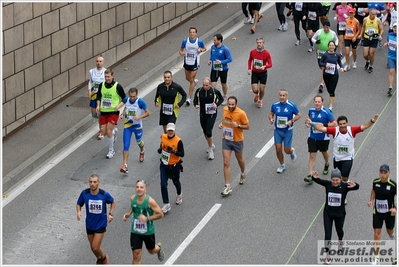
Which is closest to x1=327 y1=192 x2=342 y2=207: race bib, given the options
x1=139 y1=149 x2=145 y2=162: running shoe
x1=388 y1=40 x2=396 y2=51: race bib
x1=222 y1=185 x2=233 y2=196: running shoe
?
x1=222 y1=185 x2=233 y2=196: running shoe

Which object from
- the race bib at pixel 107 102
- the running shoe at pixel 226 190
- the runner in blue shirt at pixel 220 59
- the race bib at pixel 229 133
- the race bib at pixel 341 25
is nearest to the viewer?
the race bib at pixel 229 133

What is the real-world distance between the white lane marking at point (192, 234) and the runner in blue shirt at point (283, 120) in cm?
174

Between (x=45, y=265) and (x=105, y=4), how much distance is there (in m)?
8.77

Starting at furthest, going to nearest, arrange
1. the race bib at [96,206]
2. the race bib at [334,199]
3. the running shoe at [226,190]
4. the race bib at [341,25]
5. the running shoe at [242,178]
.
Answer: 1. the race bib at [341,25]
2. the running shoe at [242,178]
3. the running shoe at [226,190]
4. the race bib at [334,199]
5. the race bib at [96,206]

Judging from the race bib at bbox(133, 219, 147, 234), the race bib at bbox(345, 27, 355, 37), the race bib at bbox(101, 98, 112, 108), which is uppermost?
the race bib at bbox(345, 27, 355, 37)

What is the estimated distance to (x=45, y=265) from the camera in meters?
15.0

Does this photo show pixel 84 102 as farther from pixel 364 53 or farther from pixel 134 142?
pixel 364 53

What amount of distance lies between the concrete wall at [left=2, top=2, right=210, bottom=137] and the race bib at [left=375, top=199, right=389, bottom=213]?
8.12m

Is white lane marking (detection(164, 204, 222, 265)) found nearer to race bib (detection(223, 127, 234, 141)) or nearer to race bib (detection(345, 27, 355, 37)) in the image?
race bib (detection(223, 127, 234, 141))

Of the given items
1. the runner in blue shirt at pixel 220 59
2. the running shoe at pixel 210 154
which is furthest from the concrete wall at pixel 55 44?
the running shoe at pixel 210 154

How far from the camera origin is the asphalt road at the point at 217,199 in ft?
50.2

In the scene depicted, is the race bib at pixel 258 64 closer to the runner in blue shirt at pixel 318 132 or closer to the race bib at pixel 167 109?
the race bib at pixel 167 109

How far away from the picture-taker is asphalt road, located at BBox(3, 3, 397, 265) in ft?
50.2

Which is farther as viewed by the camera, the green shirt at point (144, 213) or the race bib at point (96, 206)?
the race bib at point (96, 206)
